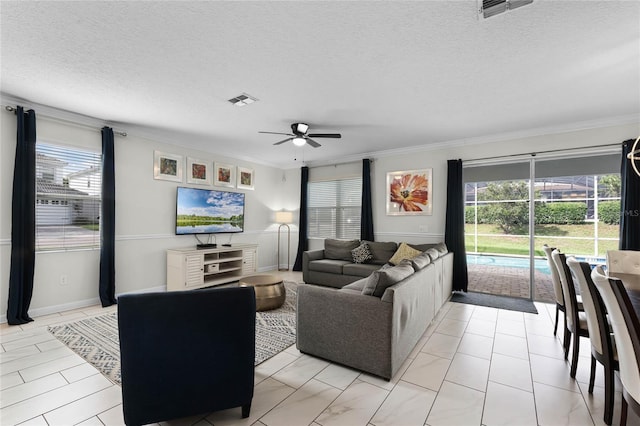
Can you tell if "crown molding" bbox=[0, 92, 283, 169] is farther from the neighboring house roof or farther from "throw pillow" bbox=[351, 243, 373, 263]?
"throw pillow" bbox=[351, 243, 373, 263]

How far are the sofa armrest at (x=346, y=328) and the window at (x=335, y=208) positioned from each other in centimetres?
364

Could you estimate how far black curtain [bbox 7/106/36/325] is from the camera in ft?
10.6

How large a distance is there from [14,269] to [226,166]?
3.40 meters

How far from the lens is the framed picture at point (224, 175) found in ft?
18.3

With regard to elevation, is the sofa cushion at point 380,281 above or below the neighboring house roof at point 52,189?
below

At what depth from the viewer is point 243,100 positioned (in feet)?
10.6

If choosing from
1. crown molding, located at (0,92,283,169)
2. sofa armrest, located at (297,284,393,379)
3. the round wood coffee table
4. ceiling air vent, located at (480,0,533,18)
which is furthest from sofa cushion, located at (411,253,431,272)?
crown molding, located at (0,92,283,169)

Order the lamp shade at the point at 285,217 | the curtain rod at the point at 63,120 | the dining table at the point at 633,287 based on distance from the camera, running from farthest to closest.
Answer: the lamp shade at the point at 285,217 → the curtain rod at the point at 63,120 → the dining table at the point at 633,287

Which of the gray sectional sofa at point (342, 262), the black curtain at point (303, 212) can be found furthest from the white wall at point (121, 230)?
the gray sectional sofa at point (342, 262)

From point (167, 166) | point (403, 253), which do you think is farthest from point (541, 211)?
point (167, 166)

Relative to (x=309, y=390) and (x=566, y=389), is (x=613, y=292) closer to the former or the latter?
(x=566, y=389)

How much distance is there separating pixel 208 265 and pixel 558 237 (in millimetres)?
5959

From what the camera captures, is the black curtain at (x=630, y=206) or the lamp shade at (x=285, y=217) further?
the lamp shade at (x=285, y=217)

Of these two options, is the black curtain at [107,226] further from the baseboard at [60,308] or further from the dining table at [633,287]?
the dining table at [633,287]
